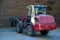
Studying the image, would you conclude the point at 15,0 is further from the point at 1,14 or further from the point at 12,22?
the point at 12,22

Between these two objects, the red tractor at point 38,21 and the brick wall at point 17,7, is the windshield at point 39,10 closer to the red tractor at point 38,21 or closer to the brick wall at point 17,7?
the red tractor at point 38,21

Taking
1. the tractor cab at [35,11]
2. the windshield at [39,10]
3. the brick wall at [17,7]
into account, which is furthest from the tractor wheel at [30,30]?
the brick wall at [17,7]

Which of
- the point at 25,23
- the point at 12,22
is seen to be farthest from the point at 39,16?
the point at 12,22

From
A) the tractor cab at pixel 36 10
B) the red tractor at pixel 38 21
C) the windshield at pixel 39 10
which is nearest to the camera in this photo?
the red tractor at pixel 38 21

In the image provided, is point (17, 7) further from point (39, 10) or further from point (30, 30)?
point (30, 30)

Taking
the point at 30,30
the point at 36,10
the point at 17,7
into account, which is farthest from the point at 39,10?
the point at 17,7

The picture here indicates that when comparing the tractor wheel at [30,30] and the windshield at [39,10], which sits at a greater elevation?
the windshield at [39,10]

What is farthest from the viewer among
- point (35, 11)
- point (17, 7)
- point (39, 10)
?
point (17, 7)

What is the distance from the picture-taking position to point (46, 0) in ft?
91.0

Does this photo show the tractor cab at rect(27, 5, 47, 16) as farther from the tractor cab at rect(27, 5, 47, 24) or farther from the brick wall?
the brick wall

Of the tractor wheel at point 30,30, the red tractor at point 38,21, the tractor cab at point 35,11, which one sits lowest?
the tractor wheel at point 30,30

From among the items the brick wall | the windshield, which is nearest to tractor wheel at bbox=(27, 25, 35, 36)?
the windshield

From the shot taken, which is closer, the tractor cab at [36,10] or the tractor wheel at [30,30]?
the tractor wheel at [30,30]

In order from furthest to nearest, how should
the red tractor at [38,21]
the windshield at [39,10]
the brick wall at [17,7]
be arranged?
the brick wall at [17,7], the windshield at [39,10], the red tractor at [38,21]
